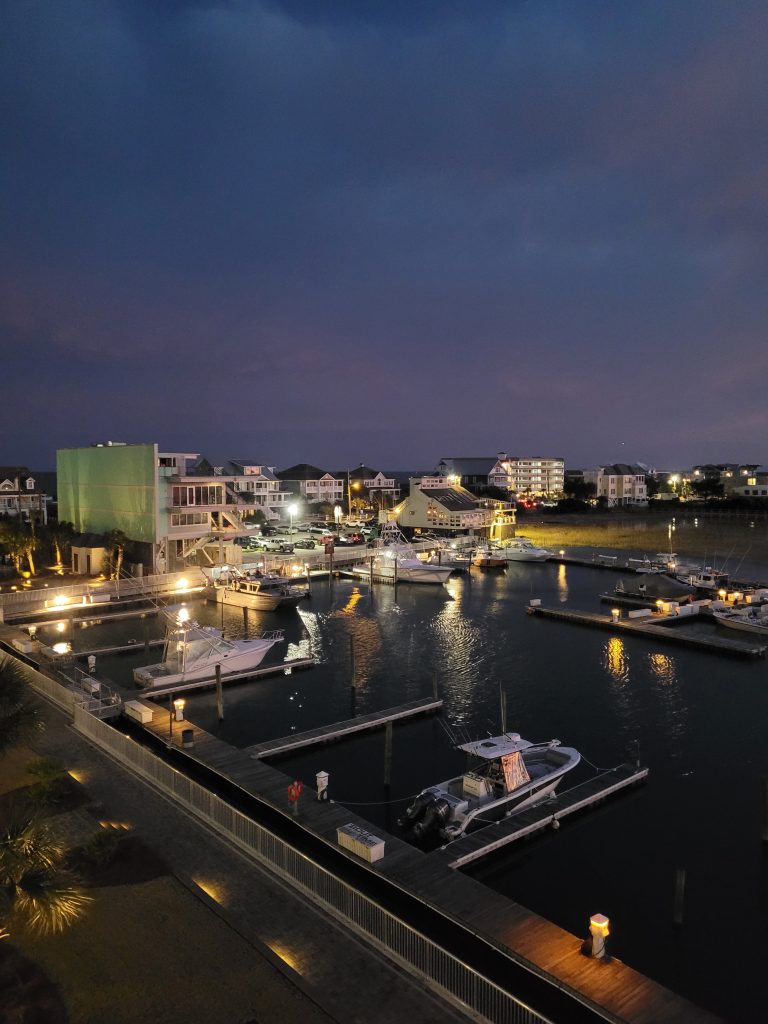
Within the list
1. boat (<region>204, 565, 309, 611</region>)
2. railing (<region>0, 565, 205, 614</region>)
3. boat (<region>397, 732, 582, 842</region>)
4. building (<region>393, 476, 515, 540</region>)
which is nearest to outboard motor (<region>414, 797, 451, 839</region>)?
boat (<region>397, 732, 582, 842</region>)

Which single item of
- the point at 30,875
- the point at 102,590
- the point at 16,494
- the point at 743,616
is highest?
the point at 16,494

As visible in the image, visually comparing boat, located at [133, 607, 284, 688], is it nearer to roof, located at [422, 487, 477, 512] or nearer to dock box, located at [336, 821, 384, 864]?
dock box, located at [336, 821, 384, 864]

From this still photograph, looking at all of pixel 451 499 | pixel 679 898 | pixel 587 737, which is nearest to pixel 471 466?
pixel 451 499

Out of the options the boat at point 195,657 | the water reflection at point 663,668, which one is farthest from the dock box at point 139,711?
the water reflection at point 663,668

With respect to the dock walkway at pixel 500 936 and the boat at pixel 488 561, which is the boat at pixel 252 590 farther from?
the dock walkway at pixel 500 936

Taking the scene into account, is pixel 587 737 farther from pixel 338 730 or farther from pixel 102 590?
pixel 102 590
